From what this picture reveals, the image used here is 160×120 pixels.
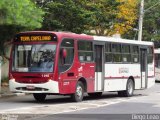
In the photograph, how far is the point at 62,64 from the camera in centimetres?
2002

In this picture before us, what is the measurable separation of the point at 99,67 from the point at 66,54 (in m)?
3.11

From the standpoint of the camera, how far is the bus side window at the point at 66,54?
20.0m

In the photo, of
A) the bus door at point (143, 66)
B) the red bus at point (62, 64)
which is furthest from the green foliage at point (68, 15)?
the red bus at point (62, 64)

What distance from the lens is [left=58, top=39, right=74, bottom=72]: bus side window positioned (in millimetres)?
19967

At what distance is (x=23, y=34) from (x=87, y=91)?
3.74 metres

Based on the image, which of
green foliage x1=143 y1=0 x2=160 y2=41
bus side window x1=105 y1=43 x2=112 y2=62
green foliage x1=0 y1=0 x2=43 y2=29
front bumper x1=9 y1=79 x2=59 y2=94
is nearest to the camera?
front bumper x1=9 y1=79 x2=59 y2=94

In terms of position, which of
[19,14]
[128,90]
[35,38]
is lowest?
[128,90]

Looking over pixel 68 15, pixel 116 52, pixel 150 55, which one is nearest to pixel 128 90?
pixel 116 52

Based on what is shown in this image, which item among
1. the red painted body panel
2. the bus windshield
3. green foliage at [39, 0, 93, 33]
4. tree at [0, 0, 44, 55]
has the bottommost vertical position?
the red painted body panel

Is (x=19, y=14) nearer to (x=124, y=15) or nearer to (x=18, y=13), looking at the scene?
(x=18, y=13)

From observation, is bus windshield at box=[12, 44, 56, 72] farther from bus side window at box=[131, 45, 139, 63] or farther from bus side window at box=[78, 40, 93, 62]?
bus side window at box=[131, 45, 139, 63]

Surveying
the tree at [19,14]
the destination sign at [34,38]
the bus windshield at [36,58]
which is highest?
the tree at [19,14]

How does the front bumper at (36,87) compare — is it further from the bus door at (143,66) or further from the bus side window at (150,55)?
the bus side window at (150,55)

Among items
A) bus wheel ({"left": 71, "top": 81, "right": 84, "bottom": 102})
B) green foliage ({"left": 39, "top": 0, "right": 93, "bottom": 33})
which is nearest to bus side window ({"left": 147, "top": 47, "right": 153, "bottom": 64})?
green foliage ({"left": 39, "top": 0, "right": 93, "bottom": 33})
